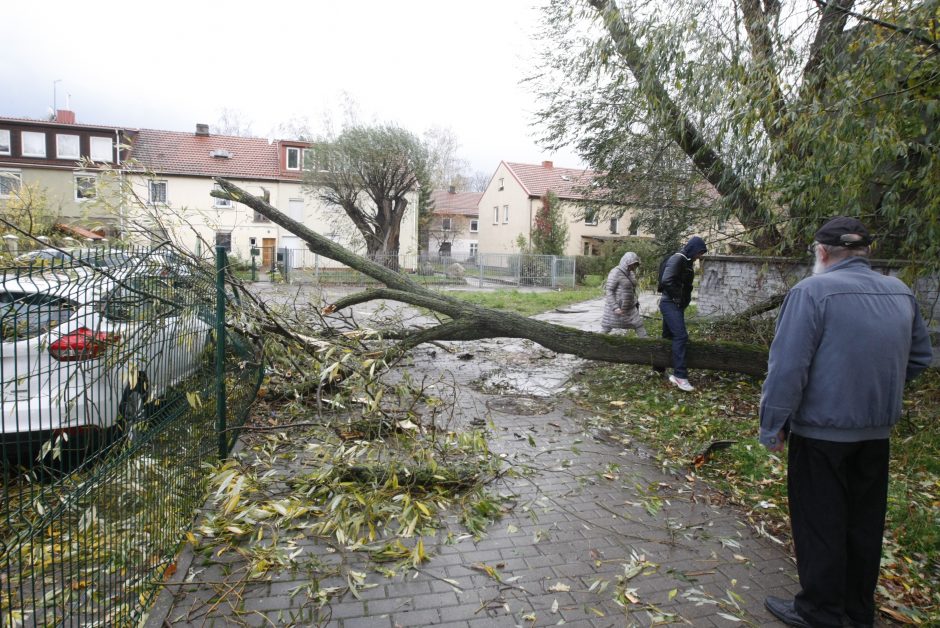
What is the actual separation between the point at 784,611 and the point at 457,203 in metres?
59.0

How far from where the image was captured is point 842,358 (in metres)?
2.74

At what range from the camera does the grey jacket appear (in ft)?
8.95

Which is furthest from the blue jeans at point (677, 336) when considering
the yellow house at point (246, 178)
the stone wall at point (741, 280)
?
the yellow house at point (246, 178)

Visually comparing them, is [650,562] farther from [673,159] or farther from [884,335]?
[673,159]

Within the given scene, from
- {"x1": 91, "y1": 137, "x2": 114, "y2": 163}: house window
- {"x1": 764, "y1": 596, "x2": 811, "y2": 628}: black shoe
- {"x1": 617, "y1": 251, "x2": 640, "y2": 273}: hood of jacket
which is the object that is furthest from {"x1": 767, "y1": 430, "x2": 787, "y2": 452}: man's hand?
{"x1": 91, "y1": 137, "x2": 114, "y2": 163}: house window

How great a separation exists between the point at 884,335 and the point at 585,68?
808 centimetres

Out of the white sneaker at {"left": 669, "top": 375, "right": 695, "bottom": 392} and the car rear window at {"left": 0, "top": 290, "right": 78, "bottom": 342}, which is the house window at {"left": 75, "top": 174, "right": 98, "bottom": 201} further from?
the white sneaker at {"left": 669, "top": 375, "right": 695, "bottom": 392}

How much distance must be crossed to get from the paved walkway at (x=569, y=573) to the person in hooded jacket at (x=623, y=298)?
416cm

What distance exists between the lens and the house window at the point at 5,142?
111 ft

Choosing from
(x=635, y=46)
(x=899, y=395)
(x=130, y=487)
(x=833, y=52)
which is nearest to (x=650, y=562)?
(x=899, y=395)

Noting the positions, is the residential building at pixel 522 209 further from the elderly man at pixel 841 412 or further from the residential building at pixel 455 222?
the elderly man at pixel 841 412

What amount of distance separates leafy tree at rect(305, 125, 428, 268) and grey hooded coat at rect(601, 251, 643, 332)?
2022 centimetres

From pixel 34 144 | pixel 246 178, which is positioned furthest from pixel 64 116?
pixel 246 178

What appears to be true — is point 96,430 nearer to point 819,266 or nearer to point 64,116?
point 819,266
